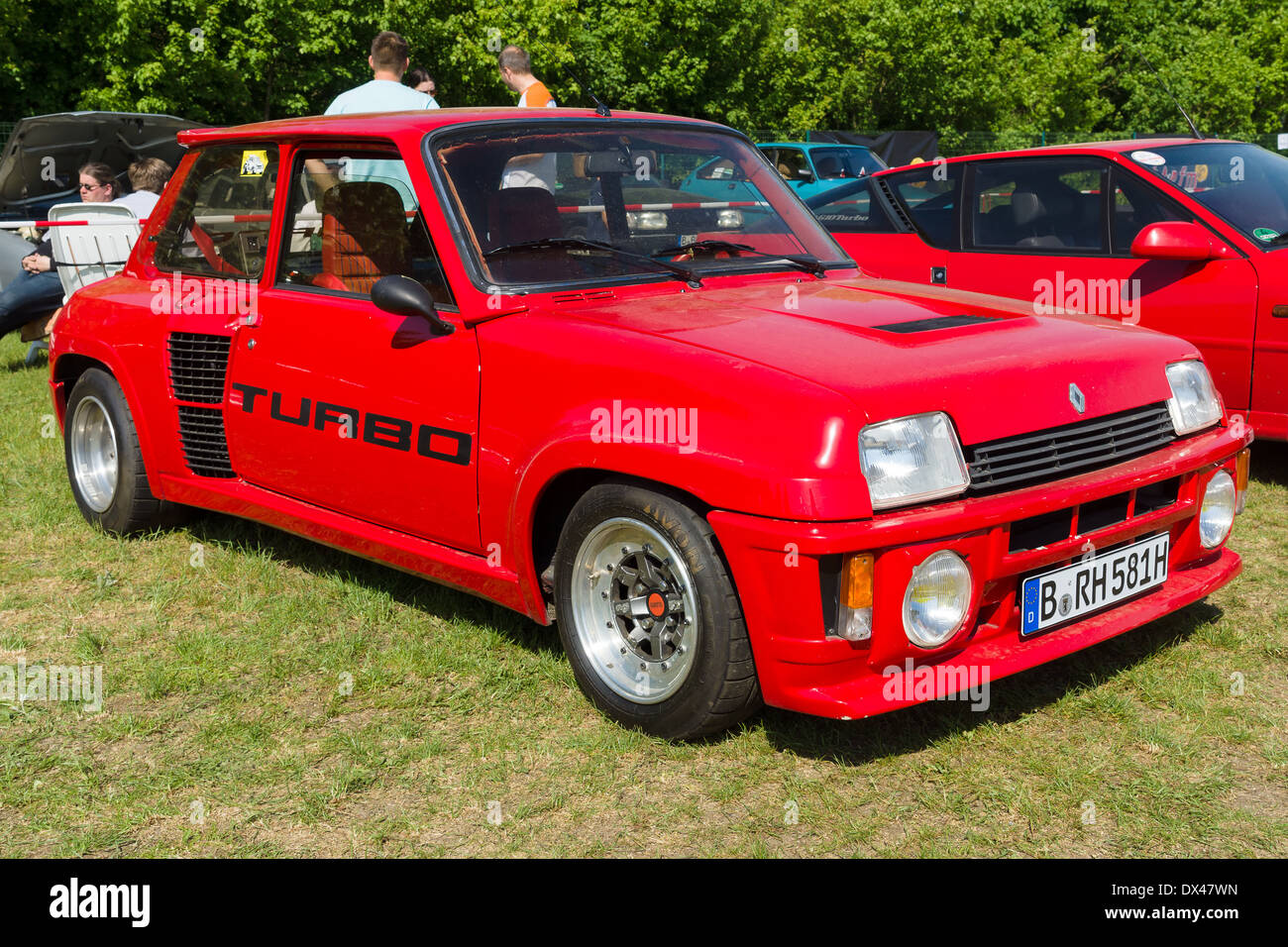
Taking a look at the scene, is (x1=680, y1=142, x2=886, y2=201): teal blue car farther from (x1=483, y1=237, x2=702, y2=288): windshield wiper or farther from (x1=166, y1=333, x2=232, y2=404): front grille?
(x1=483, y1=237, x2=702, y2=288): windshield wiper

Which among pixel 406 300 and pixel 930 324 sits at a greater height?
pixel 406 300

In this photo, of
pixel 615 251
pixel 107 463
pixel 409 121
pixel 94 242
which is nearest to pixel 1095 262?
pixel 615 251

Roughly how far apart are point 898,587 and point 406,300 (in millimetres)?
1705

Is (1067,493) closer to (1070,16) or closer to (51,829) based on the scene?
(51,829)

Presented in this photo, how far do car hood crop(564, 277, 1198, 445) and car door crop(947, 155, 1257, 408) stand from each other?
7.17 ft

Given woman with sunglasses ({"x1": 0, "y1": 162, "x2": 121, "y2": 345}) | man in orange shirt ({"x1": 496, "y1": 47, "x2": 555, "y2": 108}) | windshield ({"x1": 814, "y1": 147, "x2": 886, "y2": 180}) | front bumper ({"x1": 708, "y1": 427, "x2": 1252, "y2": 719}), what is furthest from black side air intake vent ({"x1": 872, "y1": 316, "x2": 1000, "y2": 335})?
windshield ({"x1": 814, "y1": 147, "x2": 886, "y2": 180})

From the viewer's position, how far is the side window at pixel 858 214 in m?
7.74

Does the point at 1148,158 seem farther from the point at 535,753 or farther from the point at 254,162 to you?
the point at 535,753

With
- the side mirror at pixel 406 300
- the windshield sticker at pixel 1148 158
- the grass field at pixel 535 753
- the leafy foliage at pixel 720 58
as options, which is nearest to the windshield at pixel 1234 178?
the windshield sticker at pixel 1148 158

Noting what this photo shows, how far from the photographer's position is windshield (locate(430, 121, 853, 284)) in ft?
12.7

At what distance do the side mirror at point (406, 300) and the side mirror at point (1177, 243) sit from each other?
12.2 feet

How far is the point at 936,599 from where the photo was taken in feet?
10.1

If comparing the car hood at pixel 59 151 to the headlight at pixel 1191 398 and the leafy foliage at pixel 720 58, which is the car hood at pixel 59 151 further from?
the headlight at pixel 1191 398
